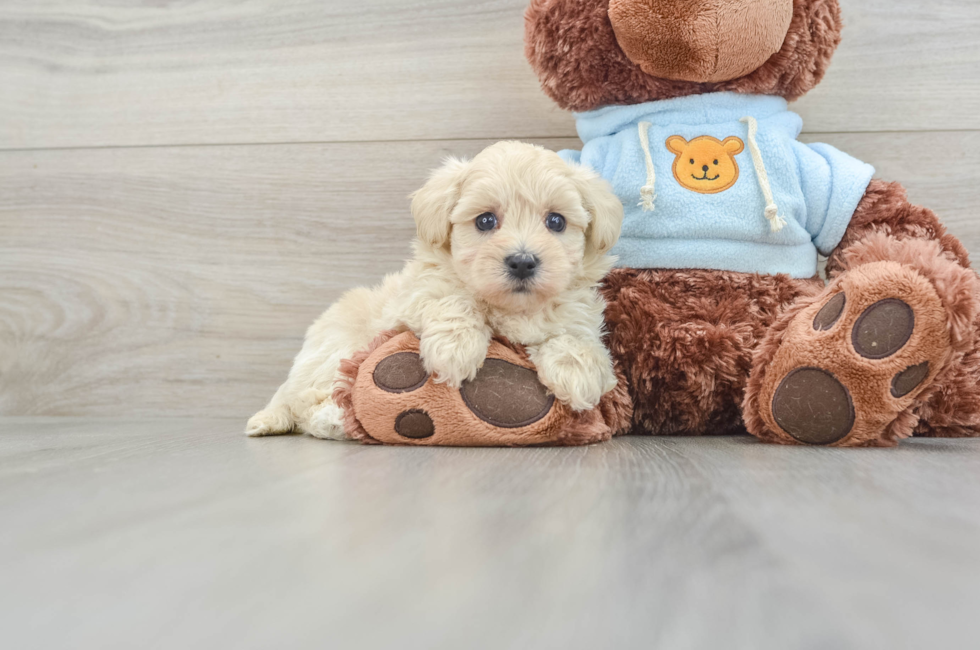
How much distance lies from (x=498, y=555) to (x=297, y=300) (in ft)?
3.42

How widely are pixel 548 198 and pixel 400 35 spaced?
0.63 m

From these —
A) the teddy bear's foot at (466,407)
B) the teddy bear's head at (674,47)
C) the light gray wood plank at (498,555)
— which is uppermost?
the teddy bear's head at (674,47)

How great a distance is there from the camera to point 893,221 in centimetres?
96

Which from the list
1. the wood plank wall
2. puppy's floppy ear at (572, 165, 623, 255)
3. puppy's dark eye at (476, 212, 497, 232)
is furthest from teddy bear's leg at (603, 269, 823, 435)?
the wood plank wall

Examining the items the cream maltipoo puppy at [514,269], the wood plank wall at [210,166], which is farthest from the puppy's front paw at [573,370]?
the wood plank wall at [210,166]

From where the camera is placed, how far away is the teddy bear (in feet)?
2.94

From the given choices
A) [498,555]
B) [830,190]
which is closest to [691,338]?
[830,190]

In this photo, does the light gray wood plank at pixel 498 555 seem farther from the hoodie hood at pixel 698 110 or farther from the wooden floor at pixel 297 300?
the hoodie hood at pixel 698 110

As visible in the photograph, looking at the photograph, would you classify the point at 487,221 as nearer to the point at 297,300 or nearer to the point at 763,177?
the point at 763,177

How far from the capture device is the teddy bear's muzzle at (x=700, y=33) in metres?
0.90

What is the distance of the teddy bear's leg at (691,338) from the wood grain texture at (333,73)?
432 millimetres

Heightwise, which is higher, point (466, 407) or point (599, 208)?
point (599, 208)

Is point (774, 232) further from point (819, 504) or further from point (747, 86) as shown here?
point (819, 504)

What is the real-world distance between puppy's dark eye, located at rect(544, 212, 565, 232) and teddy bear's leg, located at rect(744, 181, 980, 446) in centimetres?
29
